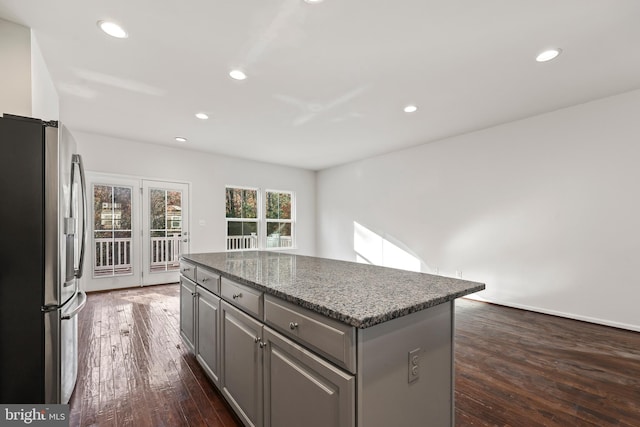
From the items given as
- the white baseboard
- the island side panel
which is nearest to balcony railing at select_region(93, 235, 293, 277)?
the island side panel

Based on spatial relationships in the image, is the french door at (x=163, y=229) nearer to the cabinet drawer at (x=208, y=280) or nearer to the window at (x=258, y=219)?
the window at (x=258, y=219)

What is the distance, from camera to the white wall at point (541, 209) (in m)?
3.23

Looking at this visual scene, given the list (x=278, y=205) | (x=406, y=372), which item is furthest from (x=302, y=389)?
(x=278, y=205)

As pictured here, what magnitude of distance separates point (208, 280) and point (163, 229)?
3.93 m

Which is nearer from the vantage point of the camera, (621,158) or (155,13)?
(155,13)

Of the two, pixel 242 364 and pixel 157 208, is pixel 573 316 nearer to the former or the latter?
pixel 242 364

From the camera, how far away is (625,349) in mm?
2664

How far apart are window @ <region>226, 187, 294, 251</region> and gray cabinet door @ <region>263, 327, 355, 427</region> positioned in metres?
5.06

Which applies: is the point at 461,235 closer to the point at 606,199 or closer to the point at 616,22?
the point at 606,199

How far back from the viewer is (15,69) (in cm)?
192

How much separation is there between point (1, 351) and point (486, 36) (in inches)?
139

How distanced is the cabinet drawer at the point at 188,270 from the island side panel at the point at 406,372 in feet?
6.03

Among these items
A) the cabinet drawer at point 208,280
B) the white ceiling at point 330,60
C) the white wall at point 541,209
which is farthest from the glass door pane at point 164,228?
the white wall at point 541,209

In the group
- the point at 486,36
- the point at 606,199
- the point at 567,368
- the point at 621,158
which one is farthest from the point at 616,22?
the point at 567,368
